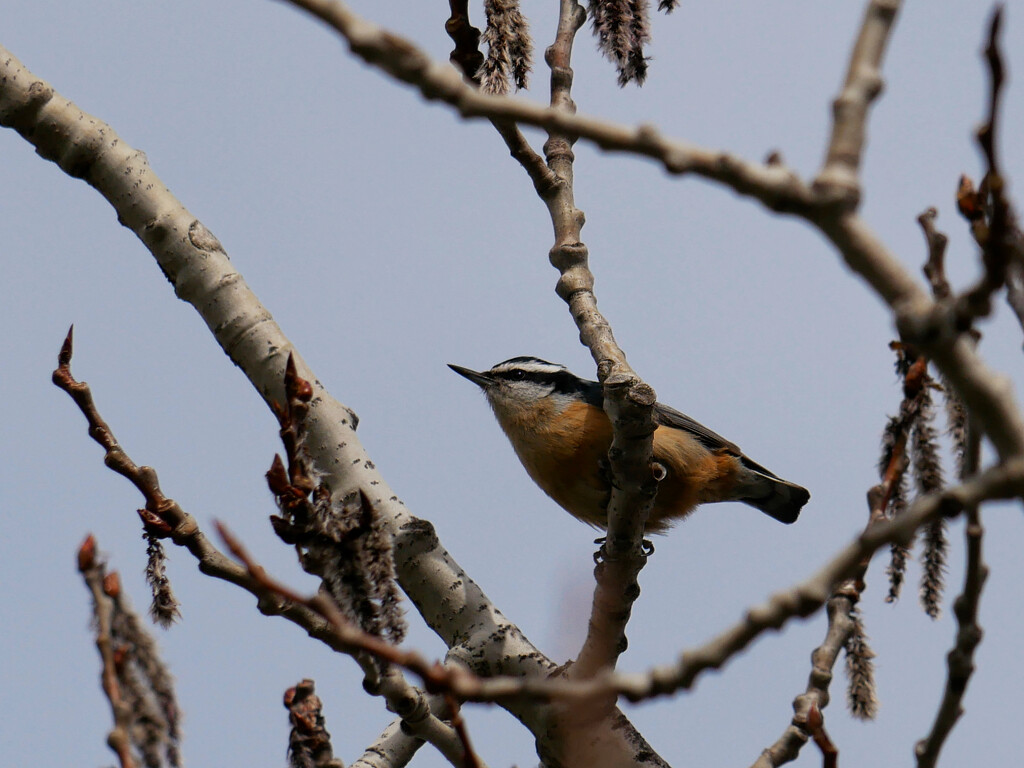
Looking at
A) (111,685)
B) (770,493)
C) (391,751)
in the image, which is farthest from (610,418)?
(770,493)

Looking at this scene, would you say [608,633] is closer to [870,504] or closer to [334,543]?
[870,504]

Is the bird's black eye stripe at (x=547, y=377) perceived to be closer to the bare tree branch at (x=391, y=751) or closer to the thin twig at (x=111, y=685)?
the bare tree branch at (x=391, y=751)

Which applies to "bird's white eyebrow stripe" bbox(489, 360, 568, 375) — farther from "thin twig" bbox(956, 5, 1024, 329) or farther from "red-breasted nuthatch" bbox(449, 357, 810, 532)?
"thin twig" bbox(956, 5, 1024, 329)

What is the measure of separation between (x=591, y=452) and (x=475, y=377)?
1137 mm

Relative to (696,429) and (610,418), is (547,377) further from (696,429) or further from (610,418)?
(610,418)

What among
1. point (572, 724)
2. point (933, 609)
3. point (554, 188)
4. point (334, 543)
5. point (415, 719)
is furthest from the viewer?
point (554, 188)

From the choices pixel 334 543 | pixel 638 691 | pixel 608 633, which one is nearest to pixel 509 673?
pixel 608 633

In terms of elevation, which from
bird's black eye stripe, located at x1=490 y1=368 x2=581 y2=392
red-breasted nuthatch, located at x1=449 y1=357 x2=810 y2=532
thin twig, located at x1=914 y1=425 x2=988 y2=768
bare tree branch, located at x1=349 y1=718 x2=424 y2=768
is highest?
bird's black eye stripe, located at x1=490 y1=368 x2=581 y2=392

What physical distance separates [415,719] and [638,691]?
1.07 m

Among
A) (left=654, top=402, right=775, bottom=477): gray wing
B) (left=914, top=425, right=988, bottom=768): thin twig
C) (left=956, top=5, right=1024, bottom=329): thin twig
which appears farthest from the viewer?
(left=654, top=402, right=775, bottom=477): gray wing

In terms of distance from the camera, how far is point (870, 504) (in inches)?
100

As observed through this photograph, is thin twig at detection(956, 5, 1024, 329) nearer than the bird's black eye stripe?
Yes

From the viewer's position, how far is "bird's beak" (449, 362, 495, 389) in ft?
19.3

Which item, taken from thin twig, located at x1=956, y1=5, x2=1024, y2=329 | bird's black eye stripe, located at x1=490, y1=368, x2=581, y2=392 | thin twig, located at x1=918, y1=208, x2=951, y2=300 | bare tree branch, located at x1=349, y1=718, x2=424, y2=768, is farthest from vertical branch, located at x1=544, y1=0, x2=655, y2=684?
bird's black eye stripe, located at x1=490, y1=368, x2=581, y2=392
